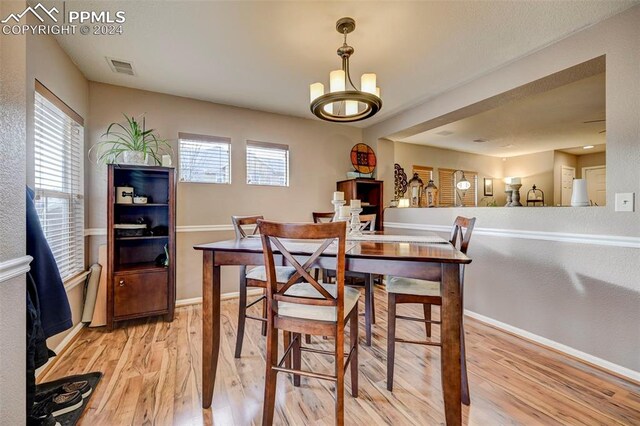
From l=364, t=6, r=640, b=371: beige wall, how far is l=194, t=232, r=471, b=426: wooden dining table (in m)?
1.42

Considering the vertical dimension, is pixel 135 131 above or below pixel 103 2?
below

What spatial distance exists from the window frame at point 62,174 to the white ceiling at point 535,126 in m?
4.55

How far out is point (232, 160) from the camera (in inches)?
139

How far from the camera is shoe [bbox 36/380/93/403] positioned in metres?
1.67

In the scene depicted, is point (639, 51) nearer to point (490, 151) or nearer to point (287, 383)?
point (287, 383)

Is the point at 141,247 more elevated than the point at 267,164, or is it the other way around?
the point at 267,164

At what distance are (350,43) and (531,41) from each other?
1431mm

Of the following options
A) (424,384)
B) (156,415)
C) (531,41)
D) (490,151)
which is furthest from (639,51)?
(490,151)

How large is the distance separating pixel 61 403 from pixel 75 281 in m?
1.18

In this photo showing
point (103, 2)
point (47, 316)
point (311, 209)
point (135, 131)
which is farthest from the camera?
point (311, 209)

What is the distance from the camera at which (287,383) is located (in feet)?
5.94

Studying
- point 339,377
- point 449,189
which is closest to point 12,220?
point 339,377

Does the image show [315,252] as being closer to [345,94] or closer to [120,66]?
[345,94]

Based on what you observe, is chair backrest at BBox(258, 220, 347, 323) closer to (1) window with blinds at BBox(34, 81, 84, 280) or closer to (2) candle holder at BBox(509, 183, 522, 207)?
(1) window with blinds at BBox(34, 81, 84, 280)
